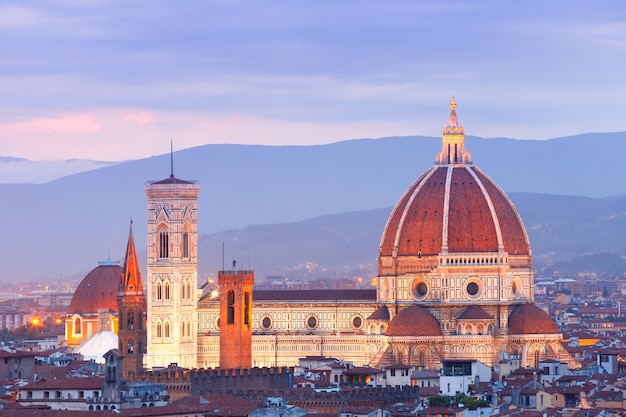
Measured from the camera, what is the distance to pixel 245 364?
122 m

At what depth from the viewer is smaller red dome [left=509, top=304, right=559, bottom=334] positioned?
409ft

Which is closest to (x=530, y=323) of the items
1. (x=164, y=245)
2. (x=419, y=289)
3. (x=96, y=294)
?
(x=419, y=289)

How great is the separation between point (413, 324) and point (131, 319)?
16426 millimetres

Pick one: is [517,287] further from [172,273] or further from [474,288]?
[172,273]

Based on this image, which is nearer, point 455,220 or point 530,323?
point 530,323

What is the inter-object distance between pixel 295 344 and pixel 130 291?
14.8 meters

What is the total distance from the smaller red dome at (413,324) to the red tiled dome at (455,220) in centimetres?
469

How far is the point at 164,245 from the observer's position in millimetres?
131000

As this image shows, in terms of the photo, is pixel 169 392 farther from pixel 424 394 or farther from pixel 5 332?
pixel 5 332

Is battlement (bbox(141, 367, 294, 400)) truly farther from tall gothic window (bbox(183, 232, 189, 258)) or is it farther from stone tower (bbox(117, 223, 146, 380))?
tall gothic window (bbox(183, 232, 189, 258))

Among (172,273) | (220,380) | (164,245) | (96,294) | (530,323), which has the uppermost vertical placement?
(164,245)

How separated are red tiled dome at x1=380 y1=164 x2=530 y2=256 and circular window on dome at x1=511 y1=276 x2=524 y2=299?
1473mm

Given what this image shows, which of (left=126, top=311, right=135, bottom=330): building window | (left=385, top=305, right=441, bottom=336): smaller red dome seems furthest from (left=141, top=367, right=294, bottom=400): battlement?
(left=385, top=305, right=441, bottom=336): smaller red dome

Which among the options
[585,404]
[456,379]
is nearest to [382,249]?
[456,379]
